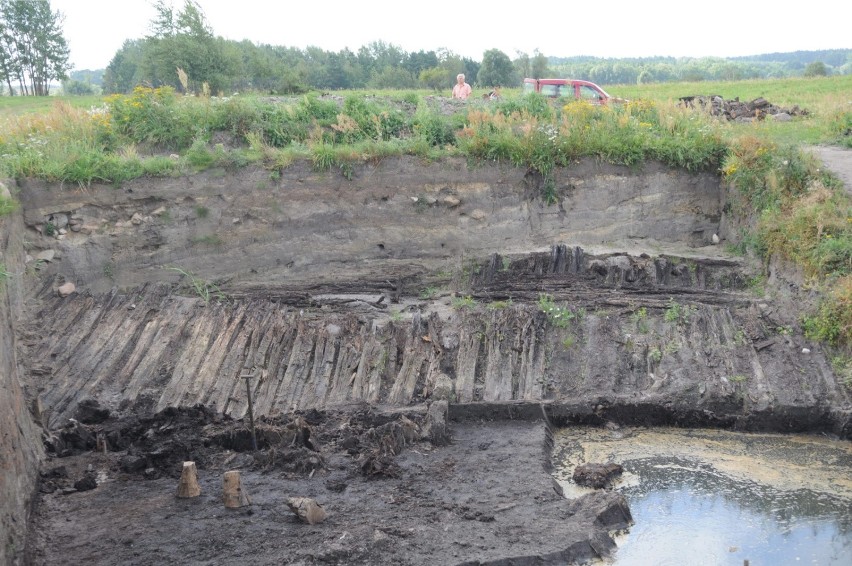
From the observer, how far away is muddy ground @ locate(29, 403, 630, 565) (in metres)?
7.86

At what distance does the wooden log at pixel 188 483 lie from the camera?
348 inches

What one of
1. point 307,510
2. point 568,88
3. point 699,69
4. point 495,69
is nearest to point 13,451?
point 307,510

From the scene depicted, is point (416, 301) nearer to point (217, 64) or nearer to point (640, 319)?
point (640, 319)

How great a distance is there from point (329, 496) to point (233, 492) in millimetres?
1050

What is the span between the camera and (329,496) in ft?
29.4

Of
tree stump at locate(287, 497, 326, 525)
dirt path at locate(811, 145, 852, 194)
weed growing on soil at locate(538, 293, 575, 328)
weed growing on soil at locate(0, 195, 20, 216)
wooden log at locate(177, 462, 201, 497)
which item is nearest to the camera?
tree stump at locate(287, 497, 326, 525)

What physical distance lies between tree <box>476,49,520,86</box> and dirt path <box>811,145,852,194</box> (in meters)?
23.3

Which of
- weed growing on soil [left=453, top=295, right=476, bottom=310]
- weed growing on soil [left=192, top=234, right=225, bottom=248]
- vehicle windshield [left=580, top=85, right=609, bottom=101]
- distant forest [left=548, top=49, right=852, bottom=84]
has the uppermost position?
distant forest [left=548, top=49, right=852, bottom=84]

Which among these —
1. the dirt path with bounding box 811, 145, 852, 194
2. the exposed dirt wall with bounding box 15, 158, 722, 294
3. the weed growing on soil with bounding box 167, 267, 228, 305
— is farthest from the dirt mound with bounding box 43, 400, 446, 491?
the dirt path with bounding box 811, 145, 852, 194

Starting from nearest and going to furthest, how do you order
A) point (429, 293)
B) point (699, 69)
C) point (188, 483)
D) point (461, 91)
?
point (188, 483) → point (429, 293) → point (461, 91) → point (699, 69)

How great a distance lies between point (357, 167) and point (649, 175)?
5456 millimetres

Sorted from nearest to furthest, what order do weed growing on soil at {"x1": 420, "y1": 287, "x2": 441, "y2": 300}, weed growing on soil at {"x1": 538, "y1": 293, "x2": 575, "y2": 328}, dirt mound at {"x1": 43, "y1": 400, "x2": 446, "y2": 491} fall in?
dirt mound at {"x1": 43, "y1": 400, "x2": 446, "y2": 491}
weed growing on soil at {"x1": 538, "y1": 293, "x2": 575, "y2": 328}
weed growing on soil at {"x1": 420, "y1": 287, "x2": 441, "y2": 300}

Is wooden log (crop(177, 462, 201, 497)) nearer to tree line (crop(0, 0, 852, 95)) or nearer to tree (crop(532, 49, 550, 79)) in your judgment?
tree line (crop(0, 0, 852, 95))

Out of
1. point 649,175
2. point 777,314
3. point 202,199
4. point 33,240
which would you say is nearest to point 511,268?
point 649,175
